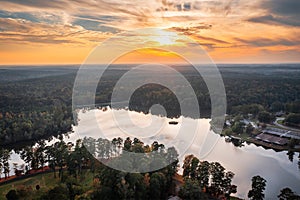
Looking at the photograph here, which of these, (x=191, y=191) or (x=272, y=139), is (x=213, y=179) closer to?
(x=191, y=191)

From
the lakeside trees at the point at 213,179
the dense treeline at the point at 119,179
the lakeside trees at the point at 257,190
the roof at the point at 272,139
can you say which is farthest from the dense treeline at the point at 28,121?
the lakeside trees at the point at 257,190

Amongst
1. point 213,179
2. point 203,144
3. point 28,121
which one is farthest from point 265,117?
point 28,121

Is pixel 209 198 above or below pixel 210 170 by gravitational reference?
below

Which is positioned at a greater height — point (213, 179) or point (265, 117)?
point (213, 179)

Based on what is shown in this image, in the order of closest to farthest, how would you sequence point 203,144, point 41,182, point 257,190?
point 257,190 < point 41,182 < point 203,144

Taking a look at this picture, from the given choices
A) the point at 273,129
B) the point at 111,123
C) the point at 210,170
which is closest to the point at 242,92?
the point at 273,129

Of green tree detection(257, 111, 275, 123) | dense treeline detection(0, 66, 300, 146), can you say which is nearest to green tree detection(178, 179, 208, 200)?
dense treeline detection(0, 66, 300, 146)

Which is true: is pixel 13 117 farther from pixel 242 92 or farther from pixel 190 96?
pixel 242 92

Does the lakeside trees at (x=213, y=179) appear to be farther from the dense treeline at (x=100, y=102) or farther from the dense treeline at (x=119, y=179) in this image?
the dense treeline at (x=100, y=102)
